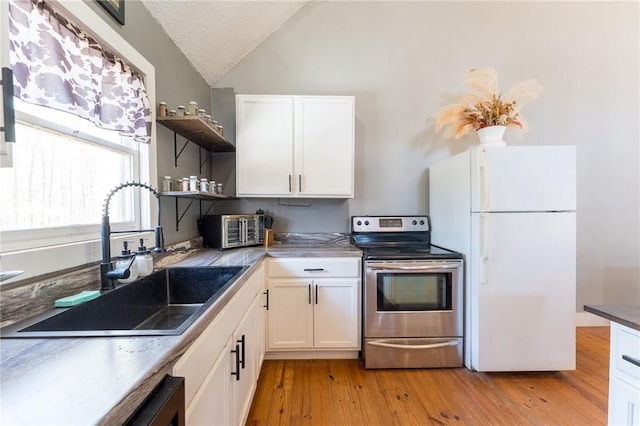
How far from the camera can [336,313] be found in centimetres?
208

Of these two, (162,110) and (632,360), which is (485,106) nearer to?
(632,360)

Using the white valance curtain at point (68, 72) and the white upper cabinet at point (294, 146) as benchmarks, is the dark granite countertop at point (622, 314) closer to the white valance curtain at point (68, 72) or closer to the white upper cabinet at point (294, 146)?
the white upper cabinet at point (294, 146)

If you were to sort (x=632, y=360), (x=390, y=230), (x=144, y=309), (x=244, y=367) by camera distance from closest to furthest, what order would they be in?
1. (x=632, y=360)
2. (x=144, y=309)
3. (x=244, y=367)
4. (x=390, y=230)

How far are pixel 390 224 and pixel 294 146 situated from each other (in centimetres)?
114

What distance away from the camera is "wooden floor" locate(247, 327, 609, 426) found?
1553mm

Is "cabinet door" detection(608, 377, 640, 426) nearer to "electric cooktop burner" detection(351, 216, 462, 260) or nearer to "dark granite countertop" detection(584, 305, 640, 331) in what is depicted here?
"dark granite countertop" detection(584, 305, 640, 331)

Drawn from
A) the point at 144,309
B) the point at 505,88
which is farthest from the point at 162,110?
the point at 505,88

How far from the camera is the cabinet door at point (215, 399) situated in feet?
2.71

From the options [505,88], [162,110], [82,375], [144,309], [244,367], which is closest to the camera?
[82,375]

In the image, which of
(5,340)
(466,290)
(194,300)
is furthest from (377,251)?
(5,340)

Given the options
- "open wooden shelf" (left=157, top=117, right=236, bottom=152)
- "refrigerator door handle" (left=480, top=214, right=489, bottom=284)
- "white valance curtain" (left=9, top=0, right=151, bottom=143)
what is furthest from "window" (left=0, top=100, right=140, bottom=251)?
"refrigerator door handle" (left=480, top=214, right=489, bottom=284)

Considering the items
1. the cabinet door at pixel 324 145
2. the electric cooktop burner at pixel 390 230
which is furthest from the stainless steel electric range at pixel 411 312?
the cabinet door at pixel 324 145

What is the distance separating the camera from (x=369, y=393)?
1.76 metres

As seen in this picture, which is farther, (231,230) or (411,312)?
(231,230)
